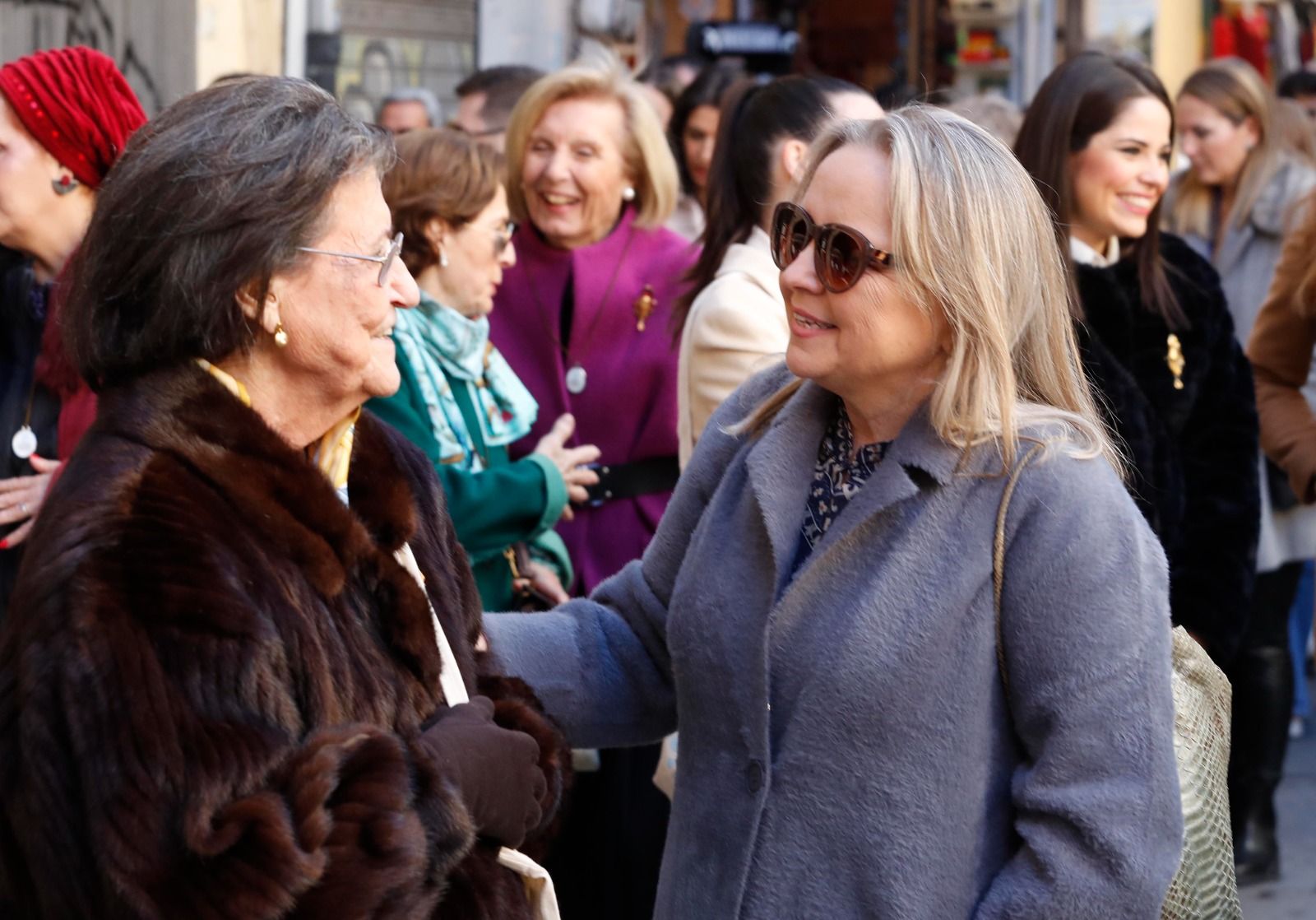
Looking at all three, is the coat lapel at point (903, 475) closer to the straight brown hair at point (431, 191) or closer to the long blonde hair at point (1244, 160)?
the straight brown hair at point (431, 191)

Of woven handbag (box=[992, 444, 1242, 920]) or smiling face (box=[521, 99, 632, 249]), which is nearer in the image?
woven handbag (box=[992, 444, 1242, 920])

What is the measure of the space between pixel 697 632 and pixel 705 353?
153 cm

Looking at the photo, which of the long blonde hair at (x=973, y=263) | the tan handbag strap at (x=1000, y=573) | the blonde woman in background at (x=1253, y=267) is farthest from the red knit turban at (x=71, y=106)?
the blonde woman in background at (x=1253, y=267)

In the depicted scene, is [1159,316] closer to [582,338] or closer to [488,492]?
[582,338]

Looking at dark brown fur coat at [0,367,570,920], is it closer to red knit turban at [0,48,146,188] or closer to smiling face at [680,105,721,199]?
red knit turban at [0,48,146,188]

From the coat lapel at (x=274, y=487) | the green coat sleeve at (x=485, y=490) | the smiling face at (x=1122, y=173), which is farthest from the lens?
the smiling face at (x=1122, y=173)

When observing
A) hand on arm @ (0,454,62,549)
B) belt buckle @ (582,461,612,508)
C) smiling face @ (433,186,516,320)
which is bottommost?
belt buckle @ (582,461,612,508)

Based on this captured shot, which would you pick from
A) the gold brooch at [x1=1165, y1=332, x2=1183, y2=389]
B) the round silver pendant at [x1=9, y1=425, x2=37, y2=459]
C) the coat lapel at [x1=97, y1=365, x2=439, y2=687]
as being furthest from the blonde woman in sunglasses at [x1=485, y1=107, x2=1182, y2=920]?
the gold brooch at [x1=1165, y1=332, x2=1183, y2=389]

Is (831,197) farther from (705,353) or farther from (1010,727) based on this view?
(705,353)

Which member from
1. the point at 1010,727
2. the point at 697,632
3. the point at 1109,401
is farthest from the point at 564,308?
the point at 1010,727

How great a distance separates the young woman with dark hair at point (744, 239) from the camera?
3.80 meters

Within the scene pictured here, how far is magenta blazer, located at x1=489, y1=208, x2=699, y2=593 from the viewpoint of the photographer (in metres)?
4.36

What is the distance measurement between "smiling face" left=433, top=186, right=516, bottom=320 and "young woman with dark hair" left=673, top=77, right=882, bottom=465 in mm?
489

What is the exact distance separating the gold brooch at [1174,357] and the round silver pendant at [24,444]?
2585 millimetres
